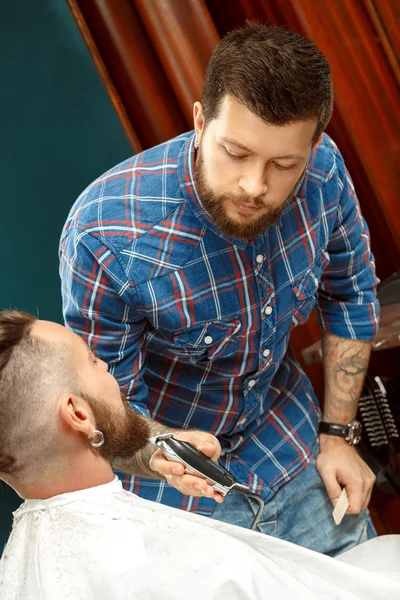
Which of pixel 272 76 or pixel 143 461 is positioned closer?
pixel 272 76

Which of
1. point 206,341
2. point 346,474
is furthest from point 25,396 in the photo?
point 346,474

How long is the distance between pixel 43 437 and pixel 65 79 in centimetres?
113

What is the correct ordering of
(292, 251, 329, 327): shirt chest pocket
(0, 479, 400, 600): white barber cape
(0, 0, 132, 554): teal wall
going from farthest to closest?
(0, 0, 132, 554): teal wall < (292, 251, 329, 327): shirt chest pocket < (0, 479, 400, 600): white barber cape

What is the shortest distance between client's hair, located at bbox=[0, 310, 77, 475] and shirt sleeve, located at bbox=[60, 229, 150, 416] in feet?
0.66

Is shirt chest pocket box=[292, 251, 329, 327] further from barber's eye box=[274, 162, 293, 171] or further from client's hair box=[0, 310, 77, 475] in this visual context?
client's hair box=[0, 310, 77, 475]

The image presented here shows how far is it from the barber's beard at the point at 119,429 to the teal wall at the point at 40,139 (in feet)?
2.27

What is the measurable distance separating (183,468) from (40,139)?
40.9 inches

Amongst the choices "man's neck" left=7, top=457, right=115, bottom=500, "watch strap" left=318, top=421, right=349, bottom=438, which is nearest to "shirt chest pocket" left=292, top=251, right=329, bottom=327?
"watch strap" left=318, top=421, right=349, bottom=438

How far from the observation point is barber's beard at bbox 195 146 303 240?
1.40m

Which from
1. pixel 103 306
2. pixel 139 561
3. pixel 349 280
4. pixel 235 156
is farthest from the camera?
pixel 349 280

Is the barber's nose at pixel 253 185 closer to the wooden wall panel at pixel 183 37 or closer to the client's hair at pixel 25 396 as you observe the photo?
the client's hair at pixel 25 396

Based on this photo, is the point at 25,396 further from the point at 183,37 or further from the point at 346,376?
the point at 183,37

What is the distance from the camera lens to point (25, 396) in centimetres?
122

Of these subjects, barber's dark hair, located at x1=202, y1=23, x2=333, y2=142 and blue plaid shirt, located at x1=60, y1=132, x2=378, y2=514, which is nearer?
barber's dark hair, located at x1=202, y1=23, x2=333, y2=142
